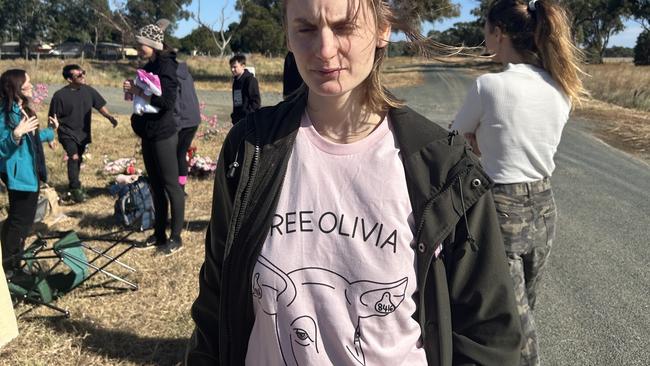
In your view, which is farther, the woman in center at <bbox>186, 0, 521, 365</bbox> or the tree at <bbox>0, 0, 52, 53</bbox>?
the tree at <bbox>0, 0, 52, 53</bbox>

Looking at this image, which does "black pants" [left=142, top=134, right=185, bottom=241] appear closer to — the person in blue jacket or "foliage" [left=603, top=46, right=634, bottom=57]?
the person in blue jacket

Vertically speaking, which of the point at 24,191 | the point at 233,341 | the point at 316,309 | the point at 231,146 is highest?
the point at 231,146

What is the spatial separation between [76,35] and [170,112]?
83898 mm

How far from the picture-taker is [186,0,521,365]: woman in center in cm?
119

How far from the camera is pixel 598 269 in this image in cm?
485

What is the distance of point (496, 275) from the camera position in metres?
1.19

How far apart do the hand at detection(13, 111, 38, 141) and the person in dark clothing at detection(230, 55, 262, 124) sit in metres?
2.75

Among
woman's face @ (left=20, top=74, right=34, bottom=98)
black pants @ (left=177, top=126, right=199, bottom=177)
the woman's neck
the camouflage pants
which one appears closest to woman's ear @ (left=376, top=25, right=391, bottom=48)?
the woman's neck

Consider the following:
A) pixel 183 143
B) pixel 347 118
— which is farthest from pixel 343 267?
pixel 183 143

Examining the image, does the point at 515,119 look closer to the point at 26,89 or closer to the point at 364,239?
the point at 364,239

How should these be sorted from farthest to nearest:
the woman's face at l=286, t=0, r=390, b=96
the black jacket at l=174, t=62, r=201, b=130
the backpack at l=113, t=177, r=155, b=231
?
the black jacket at l=174, t=62, r=201, b=130, the backpack at l=113, t=177, r=155, b=231, the woman's face at l=286, t=0, r=390, b=96

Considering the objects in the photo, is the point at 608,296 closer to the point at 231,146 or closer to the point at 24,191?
the point at 231,146

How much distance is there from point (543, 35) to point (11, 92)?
440 cm

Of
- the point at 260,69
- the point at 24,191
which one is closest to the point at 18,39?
the point at 260,69
